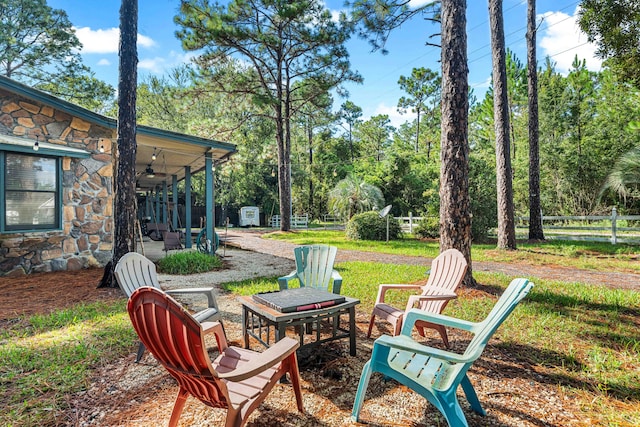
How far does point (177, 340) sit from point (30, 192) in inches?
249

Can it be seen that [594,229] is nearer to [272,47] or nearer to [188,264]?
[188,264]

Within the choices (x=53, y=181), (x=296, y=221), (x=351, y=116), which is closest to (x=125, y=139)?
(x=53, y=181)

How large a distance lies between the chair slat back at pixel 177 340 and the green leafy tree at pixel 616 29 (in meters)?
8.22

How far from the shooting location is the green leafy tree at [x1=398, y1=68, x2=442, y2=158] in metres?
27.6

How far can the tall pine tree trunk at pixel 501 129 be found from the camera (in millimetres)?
8406

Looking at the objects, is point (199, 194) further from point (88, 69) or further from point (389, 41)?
point (389, 41)

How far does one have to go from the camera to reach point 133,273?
310cm

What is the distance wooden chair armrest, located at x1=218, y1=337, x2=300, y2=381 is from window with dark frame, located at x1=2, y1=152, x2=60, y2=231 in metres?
6.13

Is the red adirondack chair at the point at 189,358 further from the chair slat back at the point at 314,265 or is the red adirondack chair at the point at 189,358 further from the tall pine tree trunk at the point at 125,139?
the tall pine tree trunk at the point at 125,139

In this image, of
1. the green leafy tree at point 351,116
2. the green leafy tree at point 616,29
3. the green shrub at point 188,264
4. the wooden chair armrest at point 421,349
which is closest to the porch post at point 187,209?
the green shrub at point 188,264

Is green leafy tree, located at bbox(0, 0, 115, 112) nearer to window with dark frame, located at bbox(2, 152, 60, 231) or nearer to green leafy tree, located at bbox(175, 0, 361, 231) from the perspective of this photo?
green leafy tree, located at bbox(175, 0, 361, 231)

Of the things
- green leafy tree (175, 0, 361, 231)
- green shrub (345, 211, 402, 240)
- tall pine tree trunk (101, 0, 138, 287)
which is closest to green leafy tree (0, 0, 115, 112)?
green leafy tree (175, 0, 361, 231)

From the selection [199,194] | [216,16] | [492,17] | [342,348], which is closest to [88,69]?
[216,16]

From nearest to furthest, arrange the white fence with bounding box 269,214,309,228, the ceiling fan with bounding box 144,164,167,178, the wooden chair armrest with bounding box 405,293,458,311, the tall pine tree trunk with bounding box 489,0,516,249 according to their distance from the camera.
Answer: the wooden chair armrest with bounding box 405,293,458,311 → the tall pine tree trunk with bounding box 489,0,516,249 → the ceiling fan with bounding box 144,164,167,178 → the white fence with bounding box 269,214,309,228
